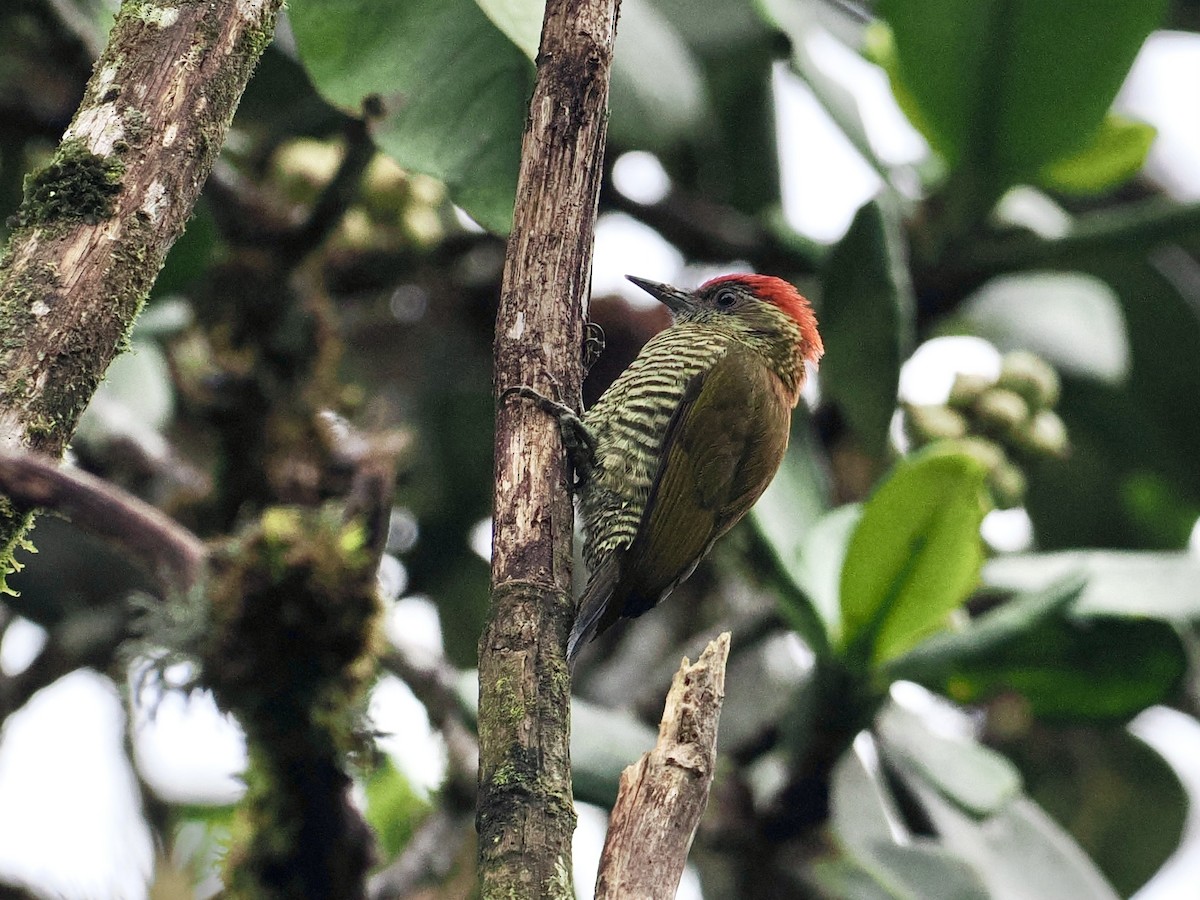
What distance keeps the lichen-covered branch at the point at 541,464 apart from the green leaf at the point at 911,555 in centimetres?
79

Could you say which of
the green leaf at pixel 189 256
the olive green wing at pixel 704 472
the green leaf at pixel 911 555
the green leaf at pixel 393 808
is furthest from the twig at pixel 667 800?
the green leaf at pixel 393 808

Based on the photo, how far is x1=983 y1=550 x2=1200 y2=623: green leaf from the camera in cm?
267

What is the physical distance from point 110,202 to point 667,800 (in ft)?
3.16

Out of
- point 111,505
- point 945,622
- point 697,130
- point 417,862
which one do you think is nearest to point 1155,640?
point 945,622

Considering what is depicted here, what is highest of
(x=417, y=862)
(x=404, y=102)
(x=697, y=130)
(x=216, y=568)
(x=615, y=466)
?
(x=404, y=102)

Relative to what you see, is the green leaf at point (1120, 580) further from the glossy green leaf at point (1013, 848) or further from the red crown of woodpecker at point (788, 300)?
the red crown of woodpecker at point (788, 300)

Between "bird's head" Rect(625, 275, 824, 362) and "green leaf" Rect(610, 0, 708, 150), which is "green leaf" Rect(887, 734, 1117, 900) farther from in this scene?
"green leaf" Rect(610, 0, 708, 150)

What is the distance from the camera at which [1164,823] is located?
3869 millimetres

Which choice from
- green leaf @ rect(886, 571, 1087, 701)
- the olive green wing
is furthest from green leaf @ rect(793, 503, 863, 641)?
the olive green wing

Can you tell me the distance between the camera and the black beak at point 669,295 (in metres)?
3.58

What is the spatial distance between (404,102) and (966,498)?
1258 mm

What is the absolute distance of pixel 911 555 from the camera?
2592 mm

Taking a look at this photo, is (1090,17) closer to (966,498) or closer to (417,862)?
(966,498)

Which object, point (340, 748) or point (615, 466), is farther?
point (615, 466)
